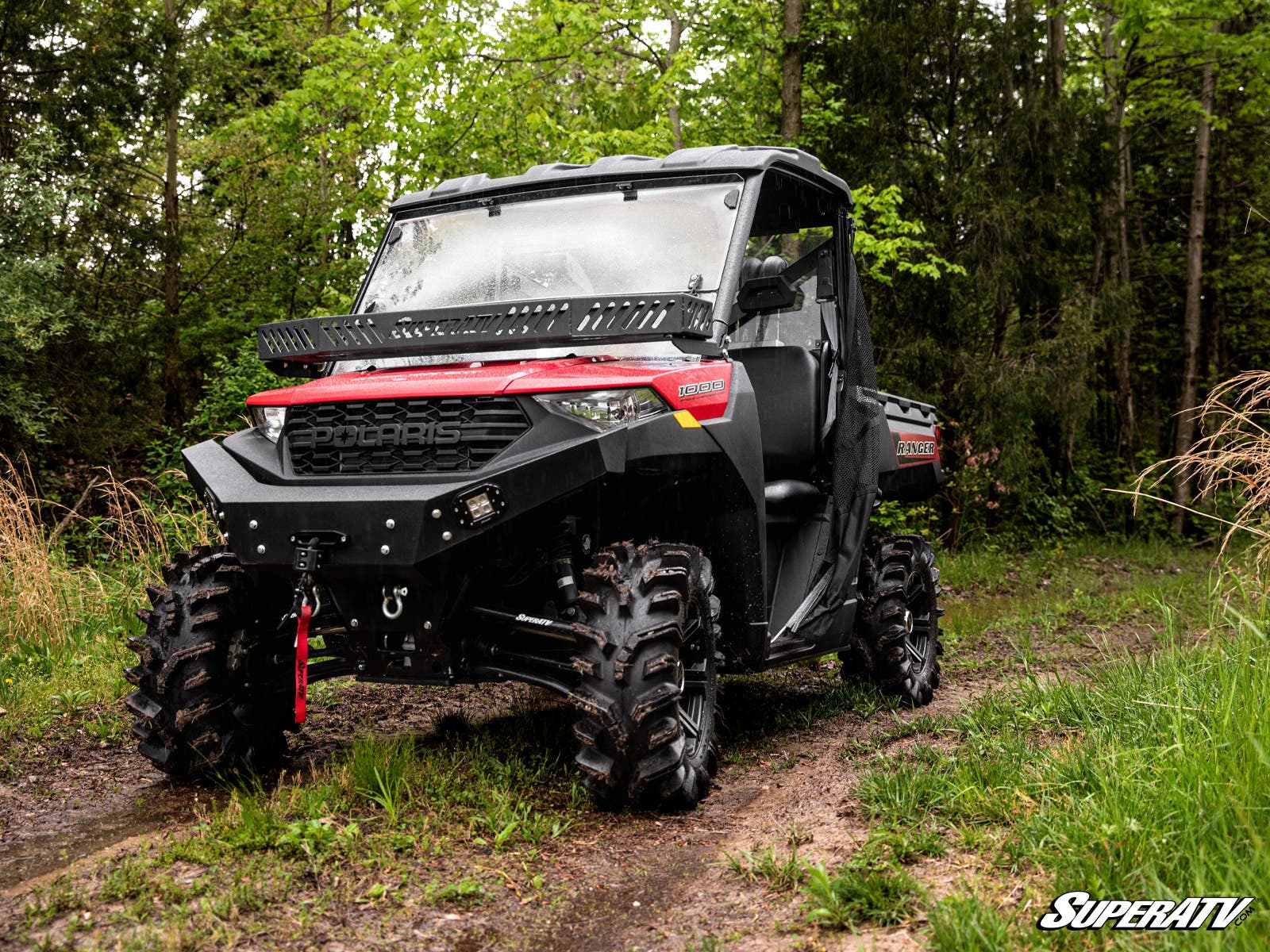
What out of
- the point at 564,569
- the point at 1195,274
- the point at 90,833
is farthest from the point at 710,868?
the point at 1195,274

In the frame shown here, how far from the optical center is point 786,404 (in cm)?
578

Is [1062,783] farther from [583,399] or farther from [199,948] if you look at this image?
[199,948]

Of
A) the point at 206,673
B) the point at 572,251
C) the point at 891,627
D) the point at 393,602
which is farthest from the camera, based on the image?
the point at 891,627

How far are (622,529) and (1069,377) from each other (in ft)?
37.5

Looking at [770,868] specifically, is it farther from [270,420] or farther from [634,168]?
[634,168]

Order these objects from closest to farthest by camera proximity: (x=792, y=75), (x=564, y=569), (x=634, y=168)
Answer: (x=564, y=569) < (x=634, y=168) < (x=792, y=75)

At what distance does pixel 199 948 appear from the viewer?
2822 millimetres

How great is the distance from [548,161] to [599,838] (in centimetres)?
932

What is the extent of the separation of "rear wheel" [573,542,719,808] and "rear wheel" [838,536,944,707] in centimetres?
229

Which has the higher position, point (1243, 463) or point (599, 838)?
point (1243, 463)

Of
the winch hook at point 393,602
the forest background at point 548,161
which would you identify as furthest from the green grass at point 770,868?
the forest background at point 548,161

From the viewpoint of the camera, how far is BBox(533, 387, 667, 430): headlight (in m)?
3.84

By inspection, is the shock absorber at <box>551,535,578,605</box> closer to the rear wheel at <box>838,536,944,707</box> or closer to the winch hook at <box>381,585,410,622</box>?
the winch hook at <box>381,585,410,622</box>

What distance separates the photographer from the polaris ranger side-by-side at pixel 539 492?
3.83 m
